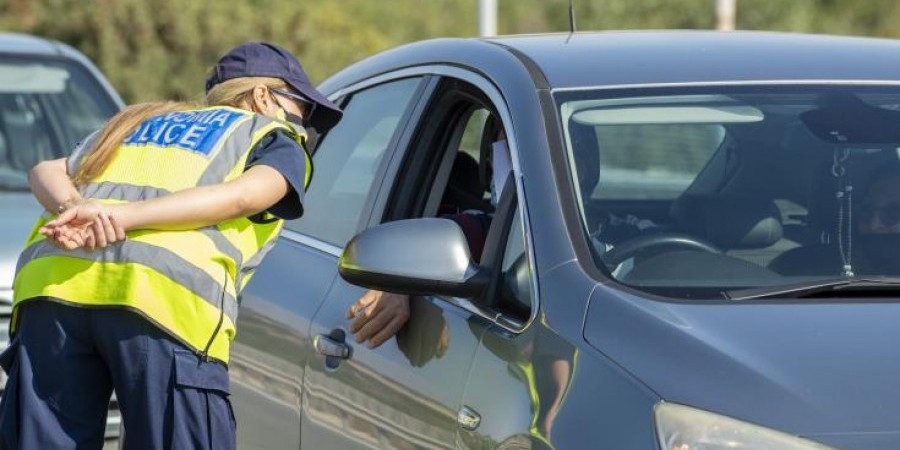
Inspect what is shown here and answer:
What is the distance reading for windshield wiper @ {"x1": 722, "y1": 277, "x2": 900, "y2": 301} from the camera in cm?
365

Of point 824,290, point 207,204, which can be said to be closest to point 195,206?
point 207,204

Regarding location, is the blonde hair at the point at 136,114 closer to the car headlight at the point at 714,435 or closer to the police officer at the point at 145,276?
the police officer at the point at 145,276

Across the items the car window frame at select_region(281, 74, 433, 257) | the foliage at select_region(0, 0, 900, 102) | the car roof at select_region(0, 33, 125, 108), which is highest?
the car window frame at select_region(281, 74, 433, 257)

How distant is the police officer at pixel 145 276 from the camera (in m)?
4.08

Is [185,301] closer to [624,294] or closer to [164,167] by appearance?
[164,167]

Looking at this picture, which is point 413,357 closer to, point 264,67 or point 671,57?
point 264,67

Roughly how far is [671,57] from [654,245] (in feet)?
2.21

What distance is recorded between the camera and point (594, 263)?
12.3ft

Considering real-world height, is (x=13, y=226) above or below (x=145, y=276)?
below

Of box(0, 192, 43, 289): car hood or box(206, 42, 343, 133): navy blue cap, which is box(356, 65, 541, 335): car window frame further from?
box(0, 192, 43, 289): car hood

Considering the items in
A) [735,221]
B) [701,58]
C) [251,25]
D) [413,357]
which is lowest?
[251,25]

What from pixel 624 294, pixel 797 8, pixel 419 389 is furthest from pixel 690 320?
pixel 797 8

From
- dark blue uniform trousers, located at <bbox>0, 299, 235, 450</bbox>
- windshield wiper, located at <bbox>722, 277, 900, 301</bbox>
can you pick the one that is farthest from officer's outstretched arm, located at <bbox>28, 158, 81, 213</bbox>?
windshield wiper, located at <bbox>722, 277, 900, 301</bbox>

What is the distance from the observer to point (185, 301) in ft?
13.4
